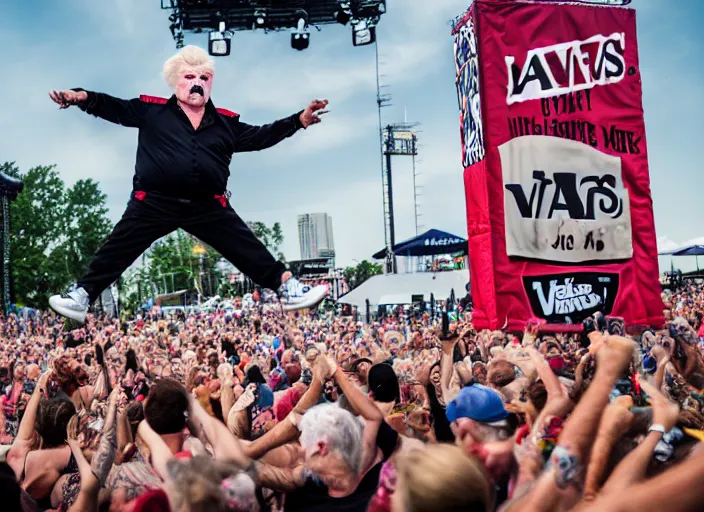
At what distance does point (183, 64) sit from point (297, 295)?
7.01 feet

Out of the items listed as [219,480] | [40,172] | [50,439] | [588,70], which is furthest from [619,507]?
[40,172]

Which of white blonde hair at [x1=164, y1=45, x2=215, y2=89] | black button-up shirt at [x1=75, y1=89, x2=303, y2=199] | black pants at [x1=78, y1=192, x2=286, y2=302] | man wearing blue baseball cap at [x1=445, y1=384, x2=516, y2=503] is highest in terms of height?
white blonde hair at [x1=164, y1=45, x2=215, y2=89]

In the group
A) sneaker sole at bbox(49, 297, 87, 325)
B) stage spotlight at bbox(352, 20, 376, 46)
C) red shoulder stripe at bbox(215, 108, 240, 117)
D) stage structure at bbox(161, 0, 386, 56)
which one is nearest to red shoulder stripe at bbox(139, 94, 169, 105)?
red shoulder stripe at bbox(215, 108, 240, 117)

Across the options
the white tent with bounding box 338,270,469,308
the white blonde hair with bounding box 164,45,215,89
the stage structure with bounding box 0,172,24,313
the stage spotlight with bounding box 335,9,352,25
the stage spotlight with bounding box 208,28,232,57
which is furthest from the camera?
the white tent with bounding box 338,270,469,308

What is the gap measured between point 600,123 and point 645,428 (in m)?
7.08

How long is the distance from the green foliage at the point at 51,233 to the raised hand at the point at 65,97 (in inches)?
224

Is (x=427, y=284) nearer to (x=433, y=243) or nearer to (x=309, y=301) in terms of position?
(x=433, y=243)

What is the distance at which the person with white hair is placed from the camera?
5930 millimetres

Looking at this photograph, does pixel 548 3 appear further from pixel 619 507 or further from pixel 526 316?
pixel 619 507

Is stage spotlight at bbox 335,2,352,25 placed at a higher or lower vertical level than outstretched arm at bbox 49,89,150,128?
higher

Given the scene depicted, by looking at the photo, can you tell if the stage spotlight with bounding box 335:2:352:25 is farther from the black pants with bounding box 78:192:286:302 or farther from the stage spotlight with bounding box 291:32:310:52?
the black pants with bounding box 78:192:286:302

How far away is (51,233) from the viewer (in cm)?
1436

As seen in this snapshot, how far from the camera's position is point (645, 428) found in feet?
9.21

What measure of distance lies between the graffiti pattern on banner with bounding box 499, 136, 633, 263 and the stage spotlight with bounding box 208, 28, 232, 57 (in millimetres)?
3692
